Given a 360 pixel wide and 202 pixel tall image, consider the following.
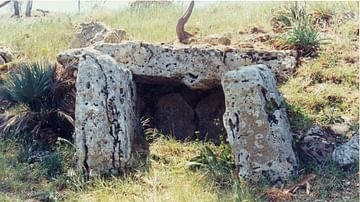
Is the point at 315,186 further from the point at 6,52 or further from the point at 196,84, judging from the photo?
the point at 6,52

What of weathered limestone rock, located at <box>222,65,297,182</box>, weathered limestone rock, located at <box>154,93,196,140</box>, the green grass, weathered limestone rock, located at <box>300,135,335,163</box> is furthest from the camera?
weathered limestone rock, located at <box>154,93,196,140</box>

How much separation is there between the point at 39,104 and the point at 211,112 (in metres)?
2.41

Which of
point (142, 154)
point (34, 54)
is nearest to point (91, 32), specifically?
point (34, 54)

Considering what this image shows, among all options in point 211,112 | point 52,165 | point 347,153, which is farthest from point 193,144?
point 347,153

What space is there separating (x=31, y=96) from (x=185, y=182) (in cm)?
296

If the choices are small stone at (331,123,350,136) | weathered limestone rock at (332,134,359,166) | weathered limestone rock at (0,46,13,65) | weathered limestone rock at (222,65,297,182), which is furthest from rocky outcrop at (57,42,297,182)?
weathered limestone rock at (0,46,13,65)

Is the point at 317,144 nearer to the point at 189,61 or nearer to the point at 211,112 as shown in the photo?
the point at 211,112

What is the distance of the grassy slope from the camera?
15.9ft

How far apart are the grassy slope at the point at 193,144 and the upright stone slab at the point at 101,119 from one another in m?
0.27

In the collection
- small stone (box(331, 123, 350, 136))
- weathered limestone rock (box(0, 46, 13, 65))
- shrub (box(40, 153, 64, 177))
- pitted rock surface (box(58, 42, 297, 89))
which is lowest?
shrub (box(40, 153, 64, 177))

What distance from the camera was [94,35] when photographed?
902cm

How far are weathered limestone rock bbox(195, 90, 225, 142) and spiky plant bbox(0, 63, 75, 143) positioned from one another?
1778mm

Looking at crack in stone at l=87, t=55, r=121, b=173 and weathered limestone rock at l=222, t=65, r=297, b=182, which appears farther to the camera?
crack in stone at l=87, t=55, r=121, b=173

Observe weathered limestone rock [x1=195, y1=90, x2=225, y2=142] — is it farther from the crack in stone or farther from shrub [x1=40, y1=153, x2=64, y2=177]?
shrub [x1=40, y1=153, x2=64, y2=177]
